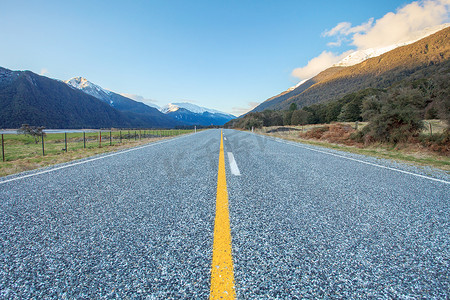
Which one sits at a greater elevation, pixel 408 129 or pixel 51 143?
pixel 408 129

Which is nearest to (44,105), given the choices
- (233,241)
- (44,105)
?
(44,105)

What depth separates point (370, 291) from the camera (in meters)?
1.13

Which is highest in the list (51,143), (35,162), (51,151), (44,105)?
(44,105)

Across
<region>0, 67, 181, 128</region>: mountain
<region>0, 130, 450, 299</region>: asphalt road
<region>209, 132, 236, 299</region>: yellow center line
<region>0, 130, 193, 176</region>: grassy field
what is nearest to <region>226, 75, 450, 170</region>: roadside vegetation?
<region>0, 130, 450, 299</region>: asphalt road

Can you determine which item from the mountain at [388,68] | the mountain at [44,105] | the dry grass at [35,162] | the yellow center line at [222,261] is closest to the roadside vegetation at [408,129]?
the yellow center line at [222,261]

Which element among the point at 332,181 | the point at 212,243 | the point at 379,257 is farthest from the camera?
the point at 332,181

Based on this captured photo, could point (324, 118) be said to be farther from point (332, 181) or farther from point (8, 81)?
point (8, 81)

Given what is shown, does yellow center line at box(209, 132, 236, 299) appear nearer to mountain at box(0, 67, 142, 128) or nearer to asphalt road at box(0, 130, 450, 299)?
asphalt road at box(0, 130, 450, 299)

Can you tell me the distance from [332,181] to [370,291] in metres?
2.72

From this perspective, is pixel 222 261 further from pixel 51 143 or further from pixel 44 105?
pixel 44 105

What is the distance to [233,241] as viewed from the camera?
1.60m

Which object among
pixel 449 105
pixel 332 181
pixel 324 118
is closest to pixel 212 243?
pixel 332 181

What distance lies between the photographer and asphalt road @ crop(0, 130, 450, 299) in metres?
1.15

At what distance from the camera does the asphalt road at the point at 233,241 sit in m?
1.15
